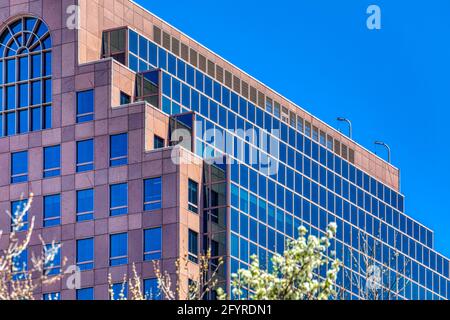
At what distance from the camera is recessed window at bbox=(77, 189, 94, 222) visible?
92.9 metres

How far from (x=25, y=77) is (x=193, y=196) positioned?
14152 millimetres

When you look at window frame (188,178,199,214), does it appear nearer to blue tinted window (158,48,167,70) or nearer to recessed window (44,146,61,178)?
recessed window (44,146,61,178)

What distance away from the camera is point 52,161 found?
95.2 metres

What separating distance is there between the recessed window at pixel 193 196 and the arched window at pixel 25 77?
1035cm

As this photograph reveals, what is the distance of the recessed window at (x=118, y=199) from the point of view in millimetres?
91938

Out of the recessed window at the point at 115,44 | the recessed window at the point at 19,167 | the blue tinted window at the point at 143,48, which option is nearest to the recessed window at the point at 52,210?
the recessed window at the point at 19,167

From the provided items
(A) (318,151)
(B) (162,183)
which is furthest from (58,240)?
(A) (318,151)

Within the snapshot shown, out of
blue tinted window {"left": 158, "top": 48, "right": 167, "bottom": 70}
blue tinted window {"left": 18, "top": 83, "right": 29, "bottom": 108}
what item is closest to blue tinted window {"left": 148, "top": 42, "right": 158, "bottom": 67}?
blue tinted window {"left": 158, "top": 48, "right": 167, "bottom": 70}

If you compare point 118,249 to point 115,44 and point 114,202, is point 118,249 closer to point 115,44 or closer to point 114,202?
point 114,202

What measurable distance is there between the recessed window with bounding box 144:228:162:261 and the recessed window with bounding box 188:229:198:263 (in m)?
1.89

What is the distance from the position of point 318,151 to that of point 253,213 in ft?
64.1
